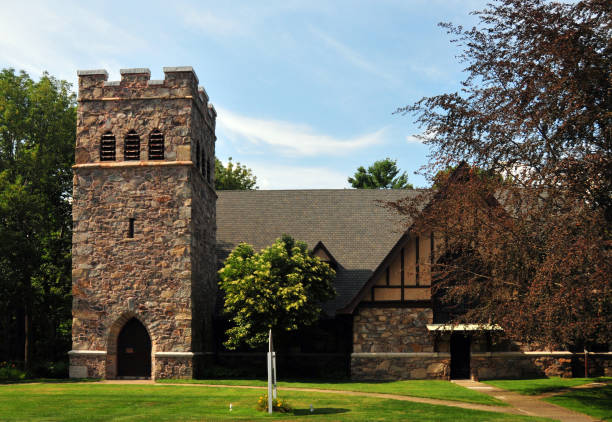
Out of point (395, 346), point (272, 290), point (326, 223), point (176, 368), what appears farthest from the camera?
point (326, 223)

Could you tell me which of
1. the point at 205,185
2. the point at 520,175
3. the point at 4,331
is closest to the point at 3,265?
the point at 4,331

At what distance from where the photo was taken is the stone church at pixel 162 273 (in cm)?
2516

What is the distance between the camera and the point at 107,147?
86.5ft

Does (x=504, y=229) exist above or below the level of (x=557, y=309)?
above

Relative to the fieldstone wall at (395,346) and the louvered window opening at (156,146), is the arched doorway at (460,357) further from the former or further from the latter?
the louvered window opening at (156,146)

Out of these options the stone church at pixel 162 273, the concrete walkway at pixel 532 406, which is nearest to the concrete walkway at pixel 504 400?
the concrete walkway at pixel 532 406

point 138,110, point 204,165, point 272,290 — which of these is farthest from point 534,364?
point 138,110

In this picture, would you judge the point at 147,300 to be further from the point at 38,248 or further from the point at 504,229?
the point at 504,229

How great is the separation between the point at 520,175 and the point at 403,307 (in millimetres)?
10564

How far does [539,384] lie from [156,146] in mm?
17610

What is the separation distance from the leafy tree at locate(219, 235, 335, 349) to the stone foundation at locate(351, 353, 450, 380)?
269cm

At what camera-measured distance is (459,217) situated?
17391mm

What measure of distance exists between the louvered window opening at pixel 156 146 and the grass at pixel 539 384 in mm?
15958

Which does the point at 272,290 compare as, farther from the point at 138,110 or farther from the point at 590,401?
the point at 590,401
